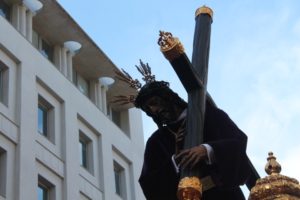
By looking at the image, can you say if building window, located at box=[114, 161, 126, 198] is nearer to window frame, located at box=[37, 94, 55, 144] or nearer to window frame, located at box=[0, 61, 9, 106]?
window frame, located at box=[37, 94, 55, 144]

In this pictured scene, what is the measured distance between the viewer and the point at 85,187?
3117 centimetres

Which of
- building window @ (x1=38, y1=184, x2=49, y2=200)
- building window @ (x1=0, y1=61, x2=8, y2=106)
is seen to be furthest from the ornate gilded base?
building window @ (x1=0, y1=61, x2=8, y2=106)

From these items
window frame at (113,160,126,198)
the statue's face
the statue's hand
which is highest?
window frame at (113,160,126,198)

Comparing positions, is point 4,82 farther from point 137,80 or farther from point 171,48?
point 171,48

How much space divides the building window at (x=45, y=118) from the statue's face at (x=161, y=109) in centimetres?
2567

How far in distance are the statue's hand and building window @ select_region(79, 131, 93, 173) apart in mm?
29175

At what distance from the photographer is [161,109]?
440 centimetres

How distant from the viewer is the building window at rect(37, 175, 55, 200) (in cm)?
2788

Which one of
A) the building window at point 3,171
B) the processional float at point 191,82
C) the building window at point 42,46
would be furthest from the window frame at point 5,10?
the processional float at point 191,82

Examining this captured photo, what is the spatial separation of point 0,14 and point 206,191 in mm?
26380

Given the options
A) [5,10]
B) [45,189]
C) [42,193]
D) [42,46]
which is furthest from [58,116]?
[5,10]

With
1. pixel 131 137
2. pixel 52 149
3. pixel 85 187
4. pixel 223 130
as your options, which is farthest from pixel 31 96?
pixel 223 130

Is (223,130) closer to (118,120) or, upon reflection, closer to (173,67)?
(173,67)

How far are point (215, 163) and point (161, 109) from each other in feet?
2.09
